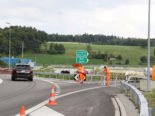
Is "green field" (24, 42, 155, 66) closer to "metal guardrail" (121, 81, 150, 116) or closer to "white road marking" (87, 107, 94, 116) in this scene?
"metal guardrail" (121, 81, 150, 116)

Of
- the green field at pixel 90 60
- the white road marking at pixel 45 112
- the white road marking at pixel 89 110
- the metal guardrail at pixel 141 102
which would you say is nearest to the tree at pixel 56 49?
the green field at pixel 90 60

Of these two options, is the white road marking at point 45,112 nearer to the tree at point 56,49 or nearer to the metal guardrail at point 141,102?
the metal guardrail at point 141,102

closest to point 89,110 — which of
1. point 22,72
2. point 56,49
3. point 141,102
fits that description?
point 141,102

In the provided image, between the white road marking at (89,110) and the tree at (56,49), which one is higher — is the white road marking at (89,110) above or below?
below

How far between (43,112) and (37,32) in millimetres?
161113

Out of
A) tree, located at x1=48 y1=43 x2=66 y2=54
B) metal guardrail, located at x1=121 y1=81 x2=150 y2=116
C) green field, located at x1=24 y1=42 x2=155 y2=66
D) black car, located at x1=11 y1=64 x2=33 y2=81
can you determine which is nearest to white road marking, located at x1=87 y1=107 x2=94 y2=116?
metal guardrail, located at x1=121 y1=81 x2=150 y2=116

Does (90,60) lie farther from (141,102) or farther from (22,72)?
(141,102)

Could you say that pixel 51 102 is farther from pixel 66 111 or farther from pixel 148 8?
pixel 148 8

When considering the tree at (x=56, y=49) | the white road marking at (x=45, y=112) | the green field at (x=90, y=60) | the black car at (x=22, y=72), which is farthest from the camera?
the tree at (x=56, y=49)

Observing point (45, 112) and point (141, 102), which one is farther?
point (45, 112)

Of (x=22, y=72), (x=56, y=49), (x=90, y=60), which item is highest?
(x=56, y=49)

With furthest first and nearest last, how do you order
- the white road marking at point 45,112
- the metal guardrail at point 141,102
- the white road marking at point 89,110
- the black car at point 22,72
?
the black car at point 22,72 < the white road marking at point 89,110 < the white road marking at point 45,112 < the metal guardrail at point 141,102

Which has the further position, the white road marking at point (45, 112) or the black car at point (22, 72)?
the black car at point (22, 72)

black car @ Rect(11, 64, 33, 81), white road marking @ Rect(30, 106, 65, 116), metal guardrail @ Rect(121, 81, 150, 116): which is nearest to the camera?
metal guardrail @ Rect(121, 81, 150, 116)
